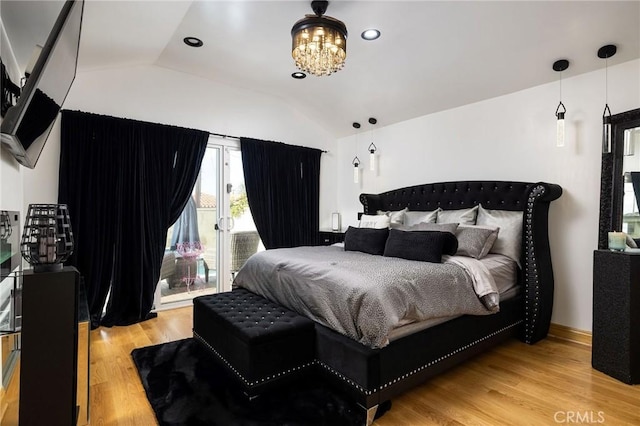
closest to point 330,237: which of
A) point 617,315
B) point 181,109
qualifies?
point 181,109

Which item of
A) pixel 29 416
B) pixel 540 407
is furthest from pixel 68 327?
pixel 540 407

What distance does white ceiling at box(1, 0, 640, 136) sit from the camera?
7.94 ft

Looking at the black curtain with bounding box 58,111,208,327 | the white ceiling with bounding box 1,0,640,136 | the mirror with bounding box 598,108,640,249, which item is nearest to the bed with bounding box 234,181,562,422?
the mirror with bounding box 598,108,640,249

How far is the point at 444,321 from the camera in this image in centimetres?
231

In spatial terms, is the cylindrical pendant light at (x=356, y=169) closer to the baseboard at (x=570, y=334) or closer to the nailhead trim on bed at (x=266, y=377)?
the baseboard at (x=570, y=334)

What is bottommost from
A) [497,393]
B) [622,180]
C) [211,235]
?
[497,393]

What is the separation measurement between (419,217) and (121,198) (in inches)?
125

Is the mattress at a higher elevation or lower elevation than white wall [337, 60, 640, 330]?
lower

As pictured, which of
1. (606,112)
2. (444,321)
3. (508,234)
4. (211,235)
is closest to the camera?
(444,321)

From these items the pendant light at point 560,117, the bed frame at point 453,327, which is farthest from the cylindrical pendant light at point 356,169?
the pendant light at point 560,117

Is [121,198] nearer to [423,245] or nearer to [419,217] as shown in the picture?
[423,245]

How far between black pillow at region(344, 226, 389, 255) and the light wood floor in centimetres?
121

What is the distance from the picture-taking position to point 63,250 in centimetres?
144

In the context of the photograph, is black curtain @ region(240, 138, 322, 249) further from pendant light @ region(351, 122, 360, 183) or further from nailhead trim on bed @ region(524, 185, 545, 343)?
Answer: nailhead trim on bed @ region(524, 185, 545, 343)
